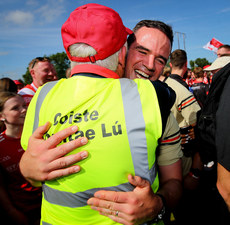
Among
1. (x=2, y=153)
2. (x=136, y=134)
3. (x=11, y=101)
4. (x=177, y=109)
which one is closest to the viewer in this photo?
(x=136, y=134)

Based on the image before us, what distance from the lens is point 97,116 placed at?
38.4 inches

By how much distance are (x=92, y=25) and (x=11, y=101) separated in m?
2.16

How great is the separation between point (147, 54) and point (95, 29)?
1.05m

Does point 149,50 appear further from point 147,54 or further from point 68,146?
point 68,146

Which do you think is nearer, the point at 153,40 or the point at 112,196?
the point at 112,196

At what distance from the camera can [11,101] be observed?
8.71 feet

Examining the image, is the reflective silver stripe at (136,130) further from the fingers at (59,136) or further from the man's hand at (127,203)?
the fingers at (59,136)

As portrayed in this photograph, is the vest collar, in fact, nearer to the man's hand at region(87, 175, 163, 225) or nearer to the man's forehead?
the man's hand at region(87, 175, 163, 225)

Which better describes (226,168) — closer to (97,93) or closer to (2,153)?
(97,93)

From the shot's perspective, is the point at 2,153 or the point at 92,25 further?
the point at 2,153

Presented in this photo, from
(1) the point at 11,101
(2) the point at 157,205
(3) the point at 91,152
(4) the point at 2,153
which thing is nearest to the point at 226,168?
(2) the point at 157,205

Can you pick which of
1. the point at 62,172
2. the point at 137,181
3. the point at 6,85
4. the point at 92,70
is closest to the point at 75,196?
the point at 62,172

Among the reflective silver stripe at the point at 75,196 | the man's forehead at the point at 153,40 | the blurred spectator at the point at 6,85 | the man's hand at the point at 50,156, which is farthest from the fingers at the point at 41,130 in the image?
the blurred spectator at the point at 6,85

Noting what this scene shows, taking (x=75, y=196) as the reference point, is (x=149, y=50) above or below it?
above
